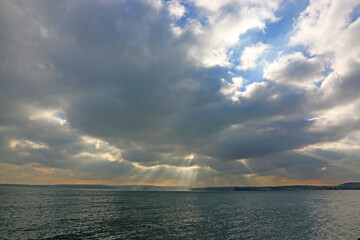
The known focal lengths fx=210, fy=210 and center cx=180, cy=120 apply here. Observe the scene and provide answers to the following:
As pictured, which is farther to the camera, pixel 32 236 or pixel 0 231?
pixel 0 231

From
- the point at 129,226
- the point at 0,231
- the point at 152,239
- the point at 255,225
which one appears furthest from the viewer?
the point at 255,225

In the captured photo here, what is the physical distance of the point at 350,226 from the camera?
62688 millimetres

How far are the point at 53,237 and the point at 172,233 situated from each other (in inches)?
1019

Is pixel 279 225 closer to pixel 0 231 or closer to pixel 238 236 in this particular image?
pixel 238 236

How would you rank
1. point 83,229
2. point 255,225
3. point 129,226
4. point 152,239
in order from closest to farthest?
point 152,239 < point 83,229 < point 129,226 < point 255,225

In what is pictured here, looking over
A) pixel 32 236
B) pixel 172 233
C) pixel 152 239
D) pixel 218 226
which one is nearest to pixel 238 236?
pixel 218 226

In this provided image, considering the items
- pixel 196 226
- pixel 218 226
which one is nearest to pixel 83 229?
pixel 196 226

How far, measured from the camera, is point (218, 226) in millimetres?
59469

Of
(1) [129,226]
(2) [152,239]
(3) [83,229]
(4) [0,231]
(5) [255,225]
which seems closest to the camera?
(2) [152,239]

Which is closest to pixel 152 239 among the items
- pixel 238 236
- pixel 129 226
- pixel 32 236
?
pixel 129 226

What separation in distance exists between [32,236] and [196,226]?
129 feet

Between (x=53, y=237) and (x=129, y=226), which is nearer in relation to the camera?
(x=53, y=237)

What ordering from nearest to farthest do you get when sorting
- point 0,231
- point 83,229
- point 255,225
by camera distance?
point 0,231, point 83,229, point 255,225

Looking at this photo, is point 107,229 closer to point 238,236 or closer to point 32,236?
point 32,236
